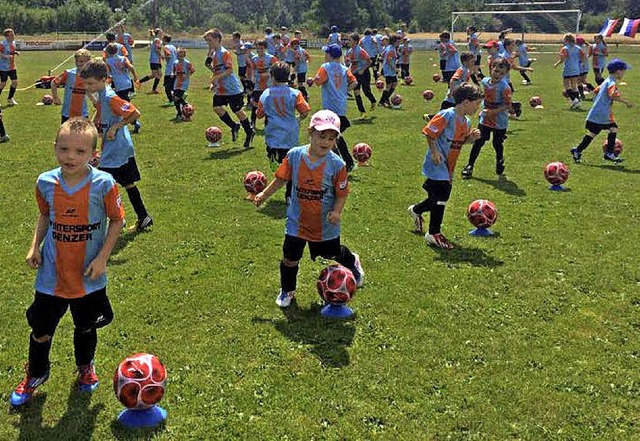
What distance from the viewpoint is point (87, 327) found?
4809mm

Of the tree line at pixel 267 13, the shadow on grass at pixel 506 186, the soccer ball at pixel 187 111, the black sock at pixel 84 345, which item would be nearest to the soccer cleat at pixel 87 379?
the black sock at pixel 84 345

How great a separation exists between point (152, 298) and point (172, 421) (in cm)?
230

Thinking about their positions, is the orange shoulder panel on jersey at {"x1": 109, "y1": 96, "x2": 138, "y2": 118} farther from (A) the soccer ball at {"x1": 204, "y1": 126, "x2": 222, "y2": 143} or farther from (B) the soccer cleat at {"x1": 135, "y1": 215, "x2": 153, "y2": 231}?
(A) the soccer ball at {"x1": 204, "y1": 126, "x2": 222, "y2": 143}

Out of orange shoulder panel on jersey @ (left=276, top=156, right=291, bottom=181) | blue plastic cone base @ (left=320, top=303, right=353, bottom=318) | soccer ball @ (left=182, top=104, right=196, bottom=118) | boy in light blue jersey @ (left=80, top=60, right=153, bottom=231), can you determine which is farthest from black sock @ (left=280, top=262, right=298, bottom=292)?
soccer ball @ (left=182, top=104, right=196, bottom=118)

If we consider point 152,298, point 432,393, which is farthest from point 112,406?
point 432,393

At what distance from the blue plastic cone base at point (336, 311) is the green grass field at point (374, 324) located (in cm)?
10

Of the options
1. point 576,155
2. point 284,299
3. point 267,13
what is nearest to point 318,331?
point 284,299

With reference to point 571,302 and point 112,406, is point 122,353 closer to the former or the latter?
point 112,406

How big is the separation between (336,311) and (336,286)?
303mm

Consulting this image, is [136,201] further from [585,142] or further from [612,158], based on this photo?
[612,158]

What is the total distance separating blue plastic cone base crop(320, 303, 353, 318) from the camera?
20.8 feet

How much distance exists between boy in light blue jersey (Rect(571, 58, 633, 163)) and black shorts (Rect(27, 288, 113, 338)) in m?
11.2

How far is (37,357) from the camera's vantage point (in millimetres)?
4770

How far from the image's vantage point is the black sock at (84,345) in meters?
4.87
